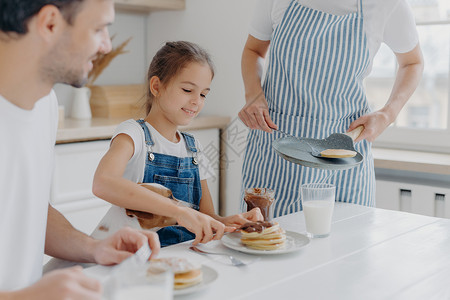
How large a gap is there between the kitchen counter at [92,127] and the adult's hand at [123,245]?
4.29 feet

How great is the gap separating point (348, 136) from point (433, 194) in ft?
3.16

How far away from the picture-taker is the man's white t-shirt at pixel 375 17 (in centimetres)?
167

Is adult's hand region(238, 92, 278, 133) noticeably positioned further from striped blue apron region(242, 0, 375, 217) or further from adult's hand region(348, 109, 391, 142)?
adult's hand region(348, 109, 391, 142)

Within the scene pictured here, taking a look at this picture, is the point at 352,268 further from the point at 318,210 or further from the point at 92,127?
the point at 92,127

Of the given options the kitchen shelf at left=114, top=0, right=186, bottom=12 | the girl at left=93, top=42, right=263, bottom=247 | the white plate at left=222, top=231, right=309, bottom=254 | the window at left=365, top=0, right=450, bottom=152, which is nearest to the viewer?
the white plate at left=222, top=231, right=309, bottom=254

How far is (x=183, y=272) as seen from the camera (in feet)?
3.02

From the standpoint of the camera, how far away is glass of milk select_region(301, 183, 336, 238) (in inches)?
50.7

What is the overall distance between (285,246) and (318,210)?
16 cm

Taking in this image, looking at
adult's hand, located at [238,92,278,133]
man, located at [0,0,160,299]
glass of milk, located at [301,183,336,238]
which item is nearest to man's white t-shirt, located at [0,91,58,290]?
man, located at [0,0,160,299]

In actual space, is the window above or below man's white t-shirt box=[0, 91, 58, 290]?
above

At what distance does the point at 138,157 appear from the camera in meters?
1.48

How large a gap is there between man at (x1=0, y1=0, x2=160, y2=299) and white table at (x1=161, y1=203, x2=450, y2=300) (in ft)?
0.59

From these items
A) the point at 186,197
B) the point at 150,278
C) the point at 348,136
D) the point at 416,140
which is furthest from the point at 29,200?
the point at 416,140

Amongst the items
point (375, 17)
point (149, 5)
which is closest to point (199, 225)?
point (375, 17)
